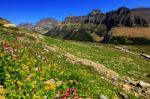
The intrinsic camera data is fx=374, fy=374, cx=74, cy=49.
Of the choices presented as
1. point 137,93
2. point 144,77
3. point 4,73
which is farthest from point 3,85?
point 144,77

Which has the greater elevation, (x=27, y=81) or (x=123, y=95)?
(x=27, y=81)

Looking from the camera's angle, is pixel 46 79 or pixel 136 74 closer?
pixel 46 79

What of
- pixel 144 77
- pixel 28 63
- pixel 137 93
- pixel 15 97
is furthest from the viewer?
pixel 144 77

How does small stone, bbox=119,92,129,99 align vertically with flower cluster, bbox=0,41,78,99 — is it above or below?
below

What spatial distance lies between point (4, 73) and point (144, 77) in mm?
21224

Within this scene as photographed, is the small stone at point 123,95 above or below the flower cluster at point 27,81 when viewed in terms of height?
below

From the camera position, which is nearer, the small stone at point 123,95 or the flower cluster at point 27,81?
the flower cluster at point 27,81

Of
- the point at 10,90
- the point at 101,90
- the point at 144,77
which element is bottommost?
the point at 144,77

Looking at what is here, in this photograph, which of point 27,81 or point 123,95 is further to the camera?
point 123,95

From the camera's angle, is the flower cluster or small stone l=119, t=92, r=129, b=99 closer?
the flower cluster

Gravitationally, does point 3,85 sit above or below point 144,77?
above

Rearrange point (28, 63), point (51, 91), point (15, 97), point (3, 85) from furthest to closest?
point (28, 63) → point (3, 85) → point (51, 91) → point (15, 97)

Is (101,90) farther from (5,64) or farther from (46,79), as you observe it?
(5,64)

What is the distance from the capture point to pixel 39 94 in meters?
13.5
